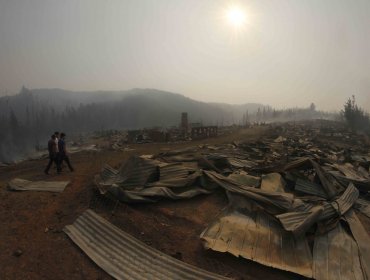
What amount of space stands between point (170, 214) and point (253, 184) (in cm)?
254

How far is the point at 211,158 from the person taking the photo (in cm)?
938

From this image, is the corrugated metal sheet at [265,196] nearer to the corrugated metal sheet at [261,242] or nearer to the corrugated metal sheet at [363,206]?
the corrugated metal sheet at [261,242]

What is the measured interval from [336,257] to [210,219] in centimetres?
253

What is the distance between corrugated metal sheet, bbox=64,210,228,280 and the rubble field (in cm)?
18

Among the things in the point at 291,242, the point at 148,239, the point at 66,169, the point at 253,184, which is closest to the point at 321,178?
the point at 253,184

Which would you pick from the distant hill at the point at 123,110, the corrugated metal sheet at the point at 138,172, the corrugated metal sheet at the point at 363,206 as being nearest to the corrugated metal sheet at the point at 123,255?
the corrugated metal sheet at the point at 138,172

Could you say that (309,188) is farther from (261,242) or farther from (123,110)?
(123,110)

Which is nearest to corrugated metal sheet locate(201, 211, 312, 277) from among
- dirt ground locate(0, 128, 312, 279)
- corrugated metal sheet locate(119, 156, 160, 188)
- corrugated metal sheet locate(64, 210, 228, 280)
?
dirt ground locate(0, 128, 312, 279)

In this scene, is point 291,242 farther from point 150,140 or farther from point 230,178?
point 150,140

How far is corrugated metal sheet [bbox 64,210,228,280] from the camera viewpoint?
443 centimetres

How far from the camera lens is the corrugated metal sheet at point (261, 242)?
4676 mm

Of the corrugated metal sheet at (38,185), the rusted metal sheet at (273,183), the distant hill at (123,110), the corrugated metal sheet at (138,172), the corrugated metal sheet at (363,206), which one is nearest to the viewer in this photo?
the corrugated metal sheet at (363,206)

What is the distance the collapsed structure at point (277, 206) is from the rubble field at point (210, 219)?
21mm

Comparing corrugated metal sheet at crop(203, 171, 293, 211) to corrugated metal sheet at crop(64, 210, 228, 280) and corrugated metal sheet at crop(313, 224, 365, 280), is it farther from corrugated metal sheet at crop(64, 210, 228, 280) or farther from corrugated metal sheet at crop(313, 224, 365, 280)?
corrugated metal sheet at crop(64, 210, 228, 280)
